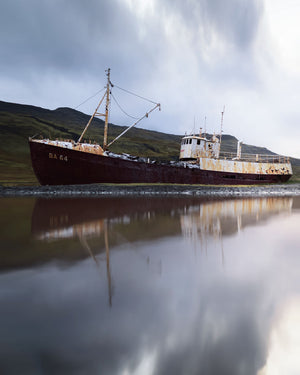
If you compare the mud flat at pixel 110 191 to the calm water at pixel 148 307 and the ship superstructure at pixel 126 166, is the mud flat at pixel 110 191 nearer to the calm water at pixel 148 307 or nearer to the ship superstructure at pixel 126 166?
the ship superstructure at pixel 126 166

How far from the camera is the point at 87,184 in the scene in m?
36.4

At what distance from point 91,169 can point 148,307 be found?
33.4 meters

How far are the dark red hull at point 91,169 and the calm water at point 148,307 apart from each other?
27384 millimetres

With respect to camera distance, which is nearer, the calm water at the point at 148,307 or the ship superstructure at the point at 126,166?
the calm water at the point at 148,307

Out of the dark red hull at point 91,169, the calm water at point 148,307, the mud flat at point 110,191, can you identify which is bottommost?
the calm water at point 148,307

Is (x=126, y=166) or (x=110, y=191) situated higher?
(x=126, y=166)

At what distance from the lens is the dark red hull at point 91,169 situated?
35.1m

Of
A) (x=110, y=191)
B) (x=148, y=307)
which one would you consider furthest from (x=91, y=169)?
(x=148, y=307)

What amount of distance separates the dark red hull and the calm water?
27.4 metres

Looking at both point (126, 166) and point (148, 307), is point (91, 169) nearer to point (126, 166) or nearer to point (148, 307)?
point (126, 166)

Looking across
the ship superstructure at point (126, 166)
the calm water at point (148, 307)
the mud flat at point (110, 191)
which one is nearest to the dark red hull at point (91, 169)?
the ship superstructure at point (126, 166)

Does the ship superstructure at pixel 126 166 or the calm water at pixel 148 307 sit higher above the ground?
the ship superstructure at pixel 126 166

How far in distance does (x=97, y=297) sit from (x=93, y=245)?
3995 mm

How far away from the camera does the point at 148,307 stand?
453cm
